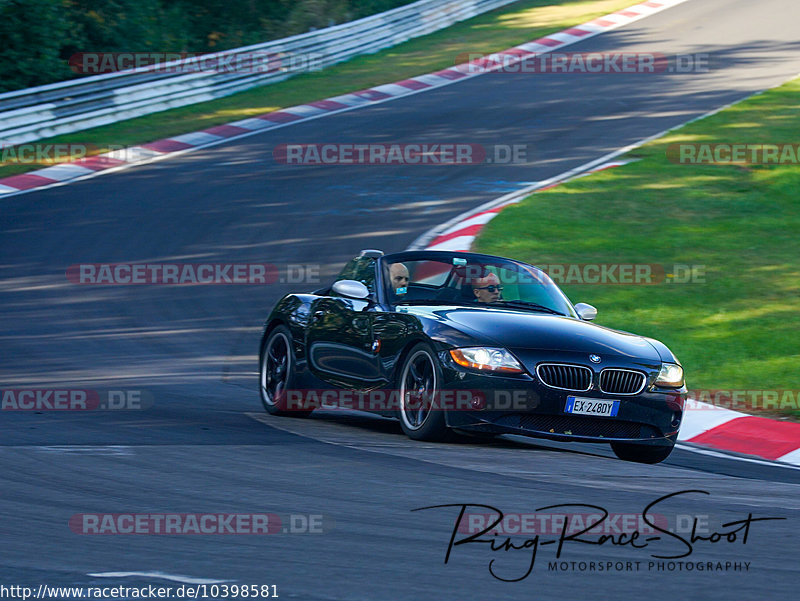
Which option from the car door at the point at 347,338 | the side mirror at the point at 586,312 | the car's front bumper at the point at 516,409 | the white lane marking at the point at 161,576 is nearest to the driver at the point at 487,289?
the side mirror at the point at 586,312

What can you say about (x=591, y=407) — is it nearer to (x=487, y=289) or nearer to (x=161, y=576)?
(x=487, y=289)

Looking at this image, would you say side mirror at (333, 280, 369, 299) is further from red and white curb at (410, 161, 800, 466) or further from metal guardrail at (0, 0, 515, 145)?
metal guardrail at (0, 0, 515, 145)

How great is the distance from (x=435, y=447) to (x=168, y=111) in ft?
64.4

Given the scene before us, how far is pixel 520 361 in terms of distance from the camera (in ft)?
25.1

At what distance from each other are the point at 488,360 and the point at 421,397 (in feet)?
1.89

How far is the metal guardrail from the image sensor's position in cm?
2312

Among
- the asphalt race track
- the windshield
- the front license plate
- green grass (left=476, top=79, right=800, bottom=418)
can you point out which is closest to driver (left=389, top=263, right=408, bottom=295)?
the windshield

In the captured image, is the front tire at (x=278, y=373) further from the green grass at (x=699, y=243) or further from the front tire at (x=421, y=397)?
the green grass at (x=699, y=243)

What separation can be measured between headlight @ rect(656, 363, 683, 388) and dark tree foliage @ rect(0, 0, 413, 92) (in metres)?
21.8

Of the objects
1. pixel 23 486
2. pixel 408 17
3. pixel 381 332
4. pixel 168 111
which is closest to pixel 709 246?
pixel 381 332

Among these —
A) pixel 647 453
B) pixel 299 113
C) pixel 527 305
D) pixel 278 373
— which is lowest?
pixel 647 453

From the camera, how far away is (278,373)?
390 inches

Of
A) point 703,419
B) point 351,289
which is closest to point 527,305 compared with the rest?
point 351,289

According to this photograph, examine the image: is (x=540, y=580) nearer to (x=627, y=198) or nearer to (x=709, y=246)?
(x=709, y=246)
